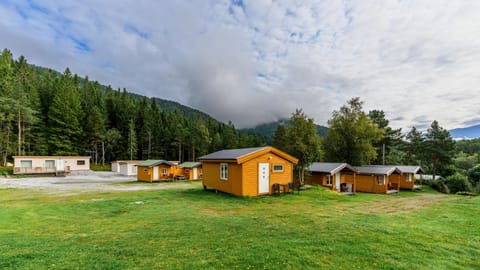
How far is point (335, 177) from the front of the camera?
2044 centimetres

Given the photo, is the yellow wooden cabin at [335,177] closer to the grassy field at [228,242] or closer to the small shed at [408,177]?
the small shed at [408,177]

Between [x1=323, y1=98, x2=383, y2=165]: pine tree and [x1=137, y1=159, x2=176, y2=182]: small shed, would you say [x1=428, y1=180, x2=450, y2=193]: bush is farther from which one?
[x1=137, y1=159, x2=176, y2=182]: small shed

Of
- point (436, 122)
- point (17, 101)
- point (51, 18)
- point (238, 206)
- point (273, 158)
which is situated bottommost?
point (238, 206)

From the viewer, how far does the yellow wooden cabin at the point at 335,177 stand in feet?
66.1

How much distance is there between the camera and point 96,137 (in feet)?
144

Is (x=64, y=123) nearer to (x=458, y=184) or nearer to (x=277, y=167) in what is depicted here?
(x=277, y=167)

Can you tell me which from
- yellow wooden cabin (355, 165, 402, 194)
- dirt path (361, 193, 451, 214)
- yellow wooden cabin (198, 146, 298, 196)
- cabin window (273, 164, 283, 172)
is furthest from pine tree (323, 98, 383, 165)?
cabin window (273, 164, 283, 172)

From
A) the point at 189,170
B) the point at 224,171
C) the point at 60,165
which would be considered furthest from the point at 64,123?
the point at 224,171

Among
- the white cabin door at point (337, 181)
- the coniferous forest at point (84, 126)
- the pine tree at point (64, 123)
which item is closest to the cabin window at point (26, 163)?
the coniferous forest at point (84, 126)

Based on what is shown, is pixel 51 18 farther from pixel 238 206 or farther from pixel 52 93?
pixel 52 93

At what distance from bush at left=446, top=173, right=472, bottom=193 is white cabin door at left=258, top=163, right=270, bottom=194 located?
1005 inches

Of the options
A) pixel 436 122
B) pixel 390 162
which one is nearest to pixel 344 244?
pixel 390 162

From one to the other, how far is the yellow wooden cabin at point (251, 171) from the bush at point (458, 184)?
23.9 metres

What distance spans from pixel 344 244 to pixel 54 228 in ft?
26.1
